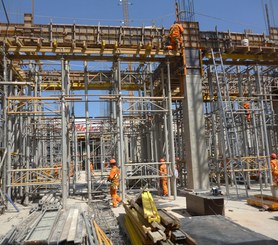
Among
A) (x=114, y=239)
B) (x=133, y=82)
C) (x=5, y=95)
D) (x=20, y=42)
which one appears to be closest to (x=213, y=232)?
(x=114, y=239)

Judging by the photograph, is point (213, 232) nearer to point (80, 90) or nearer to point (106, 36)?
point (106, 36)

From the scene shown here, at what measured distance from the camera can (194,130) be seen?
45.9 feet

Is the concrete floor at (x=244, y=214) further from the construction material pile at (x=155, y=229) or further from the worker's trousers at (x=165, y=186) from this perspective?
the construction material pile at (x=155, y=229)

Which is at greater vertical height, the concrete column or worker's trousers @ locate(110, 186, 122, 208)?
the concrete column

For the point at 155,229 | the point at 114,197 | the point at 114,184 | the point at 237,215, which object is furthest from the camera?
the point at 114,184

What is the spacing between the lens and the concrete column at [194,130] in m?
13.7

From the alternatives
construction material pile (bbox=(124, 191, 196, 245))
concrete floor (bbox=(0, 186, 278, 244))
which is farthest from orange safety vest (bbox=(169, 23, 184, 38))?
construction material pile (bbox=(124, 191, 196, 245))

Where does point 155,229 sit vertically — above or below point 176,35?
below

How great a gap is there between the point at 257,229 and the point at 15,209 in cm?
923

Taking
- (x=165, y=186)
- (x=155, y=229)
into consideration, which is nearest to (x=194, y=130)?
(x=165, y=186)

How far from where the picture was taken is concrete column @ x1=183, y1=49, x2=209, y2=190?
13.7m

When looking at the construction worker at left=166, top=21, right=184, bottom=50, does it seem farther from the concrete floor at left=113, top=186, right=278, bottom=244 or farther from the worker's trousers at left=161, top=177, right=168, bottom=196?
the concrete floor at left=113, top=186, right=278, bottom=244

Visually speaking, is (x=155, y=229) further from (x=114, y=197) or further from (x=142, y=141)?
(x=142, y=141)

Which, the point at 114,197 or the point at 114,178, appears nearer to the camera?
the point at 114,197
